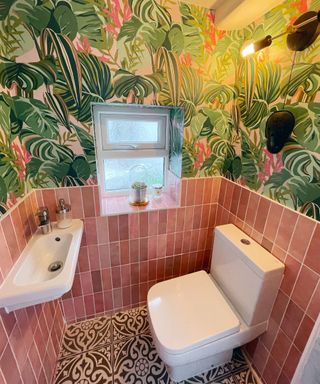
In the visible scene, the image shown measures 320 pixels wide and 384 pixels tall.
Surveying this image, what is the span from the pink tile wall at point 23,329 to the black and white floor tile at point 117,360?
0.14 metres

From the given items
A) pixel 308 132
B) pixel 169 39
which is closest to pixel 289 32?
pixel 308 132

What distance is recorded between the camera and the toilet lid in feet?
3.04

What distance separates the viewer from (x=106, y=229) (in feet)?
4.16

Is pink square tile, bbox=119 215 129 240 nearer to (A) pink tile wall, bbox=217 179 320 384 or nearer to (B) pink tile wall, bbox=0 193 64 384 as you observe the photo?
(B) pink tile wall, bbox=0 193 64 384

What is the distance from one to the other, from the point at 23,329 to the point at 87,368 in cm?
63

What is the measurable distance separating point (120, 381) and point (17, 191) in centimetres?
125

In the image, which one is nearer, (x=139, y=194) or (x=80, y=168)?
(x=80, y=168)

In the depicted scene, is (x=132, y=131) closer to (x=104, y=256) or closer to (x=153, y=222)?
(x=153, y=222)

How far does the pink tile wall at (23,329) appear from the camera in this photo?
72 centimetres

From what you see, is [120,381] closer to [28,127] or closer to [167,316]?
[167,316]

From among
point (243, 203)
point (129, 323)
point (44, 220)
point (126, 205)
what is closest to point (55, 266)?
point (44, 220)

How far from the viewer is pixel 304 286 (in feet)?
2.82

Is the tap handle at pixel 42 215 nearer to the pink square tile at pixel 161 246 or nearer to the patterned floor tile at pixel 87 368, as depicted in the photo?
the pink square tile at pixel 161 246

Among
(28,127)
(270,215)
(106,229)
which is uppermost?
(28,127)
